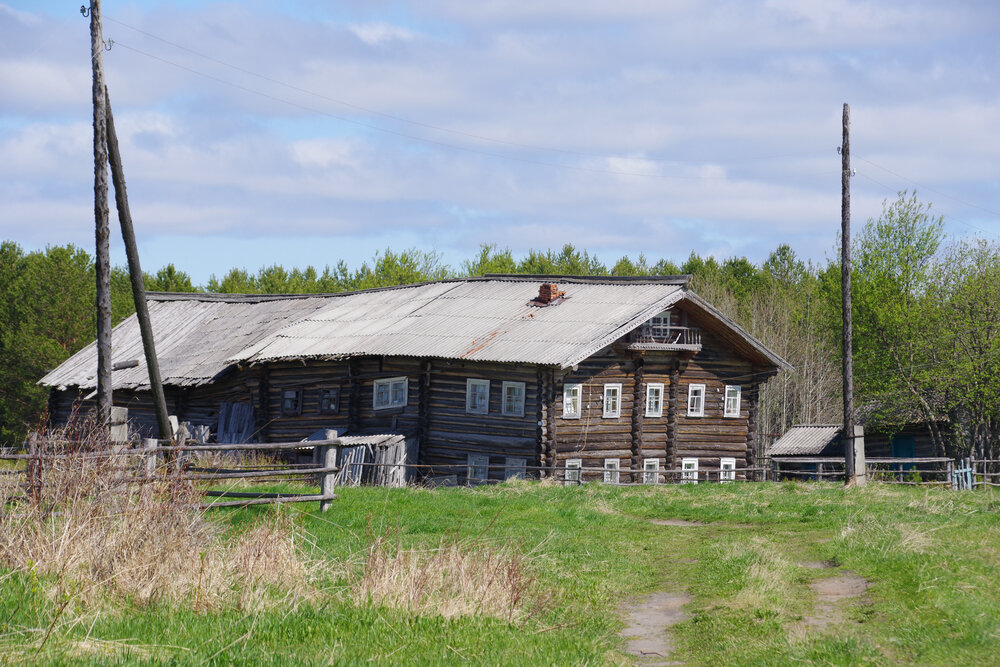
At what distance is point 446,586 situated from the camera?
387 inches

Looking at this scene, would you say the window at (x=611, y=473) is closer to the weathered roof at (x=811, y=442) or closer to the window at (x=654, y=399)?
the window at (x=654, y=399)

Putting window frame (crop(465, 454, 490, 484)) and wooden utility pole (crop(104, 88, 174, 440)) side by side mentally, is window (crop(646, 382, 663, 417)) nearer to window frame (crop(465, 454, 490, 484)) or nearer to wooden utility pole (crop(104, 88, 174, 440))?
window frame (crop(465, 454, 490, 484))

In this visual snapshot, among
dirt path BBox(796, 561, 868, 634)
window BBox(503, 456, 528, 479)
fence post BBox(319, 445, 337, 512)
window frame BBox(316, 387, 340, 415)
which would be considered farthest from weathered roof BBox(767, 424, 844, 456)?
dirt path BBox(796, 561, 868, 634)

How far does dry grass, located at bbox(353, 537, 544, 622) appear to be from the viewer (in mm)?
9484

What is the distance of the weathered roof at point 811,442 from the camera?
1815 inches

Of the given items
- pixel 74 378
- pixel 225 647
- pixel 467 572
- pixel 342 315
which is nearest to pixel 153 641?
pixel 225 647

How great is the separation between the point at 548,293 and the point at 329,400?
26.6 feet

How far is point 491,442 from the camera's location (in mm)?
31562

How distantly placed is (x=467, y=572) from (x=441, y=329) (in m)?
23.5

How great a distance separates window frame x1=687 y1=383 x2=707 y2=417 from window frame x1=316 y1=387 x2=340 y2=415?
11559mm

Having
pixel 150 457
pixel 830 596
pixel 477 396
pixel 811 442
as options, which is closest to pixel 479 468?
pixel 477 396

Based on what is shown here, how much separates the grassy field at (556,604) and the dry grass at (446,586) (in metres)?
0.02

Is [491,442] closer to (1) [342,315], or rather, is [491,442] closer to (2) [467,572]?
(1) [342,315]

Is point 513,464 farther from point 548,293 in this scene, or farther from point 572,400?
point 548,293
